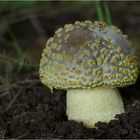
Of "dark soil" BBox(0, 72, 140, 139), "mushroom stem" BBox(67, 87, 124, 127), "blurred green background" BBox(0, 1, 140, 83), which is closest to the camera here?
"dark soil" BBox(0, 72, 140, 139)

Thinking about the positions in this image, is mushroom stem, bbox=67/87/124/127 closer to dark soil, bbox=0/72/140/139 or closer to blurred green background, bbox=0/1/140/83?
dark soil, bbox=0/72/140/139

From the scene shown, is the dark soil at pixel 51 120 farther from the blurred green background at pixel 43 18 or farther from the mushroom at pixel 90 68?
the blurred green background at pixel 43 18

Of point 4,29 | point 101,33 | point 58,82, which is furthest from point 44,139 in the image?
point 4,29

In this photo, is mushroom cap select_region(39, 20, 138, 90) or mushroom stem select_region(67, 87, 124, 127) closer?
mushroom cap select_region(39, 20, 138, 90)

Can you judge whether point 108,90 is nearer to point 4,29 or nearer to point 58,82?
point 58,82

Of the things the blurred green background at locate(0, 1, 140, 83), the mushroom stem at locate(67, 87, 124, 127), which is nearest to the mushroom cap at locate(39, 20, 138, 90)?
the mushroom stem at locate(67, 87, 124, 127)

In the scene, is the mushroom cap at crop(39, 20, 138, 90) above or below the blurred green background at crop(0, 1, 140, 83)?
below

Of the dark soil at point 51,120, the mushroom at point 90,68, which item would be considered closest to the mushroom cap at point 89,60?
the mushroom at point 90,68
